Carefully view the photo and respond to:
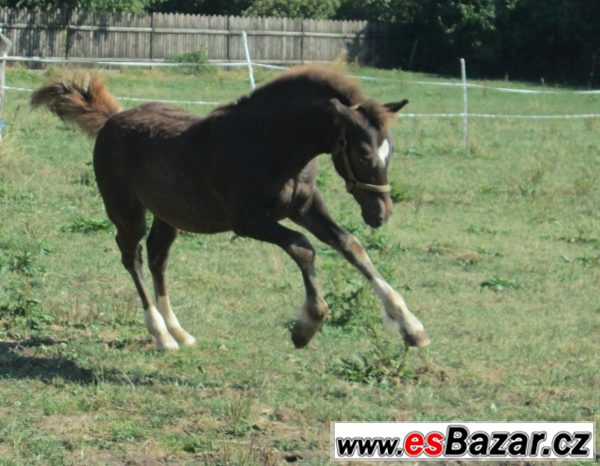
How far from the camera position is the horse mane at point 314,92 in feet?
24.3

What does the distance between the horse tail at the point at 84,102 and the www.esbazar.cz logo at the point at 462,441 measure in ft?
13.6

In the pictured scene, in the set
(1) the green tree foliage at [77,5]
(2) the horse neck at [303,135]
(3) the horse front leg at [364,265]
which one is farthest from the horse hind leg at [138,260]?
(1) the green tree foliage at [77,5]

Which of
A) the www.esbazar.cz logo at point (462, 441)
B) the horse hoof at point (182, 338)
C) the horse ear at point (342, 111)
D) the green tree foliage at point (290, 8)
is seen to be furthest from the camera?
the green tree foliage at point (290, 8)

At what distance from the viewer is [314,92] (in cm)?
770

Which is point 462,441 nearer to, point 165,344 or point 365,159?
point 365,159

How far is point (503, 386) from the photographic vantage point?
7.54 metres

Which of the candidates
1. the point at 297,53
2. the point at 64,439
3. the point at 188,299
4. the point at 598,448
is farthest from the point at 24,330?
the point at 297,53

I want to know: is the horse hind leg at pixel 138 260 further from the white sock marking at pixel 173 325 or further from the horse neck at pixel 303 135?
the horse neck at pixel 303 135

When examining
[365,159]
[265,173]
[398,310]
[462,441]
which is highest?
[365,159]

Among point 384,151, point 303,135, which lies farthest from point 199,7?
point 384,151

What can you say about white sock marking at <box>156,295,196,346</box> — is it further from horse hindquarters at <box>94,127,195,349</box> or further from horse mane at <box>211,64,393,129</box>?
horse mane at <box>211,64,393,129</box>

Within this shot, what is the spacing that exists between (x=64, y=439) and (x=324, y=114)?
2693 mm

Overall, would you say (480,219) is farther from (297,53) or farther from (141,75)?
(297,53)

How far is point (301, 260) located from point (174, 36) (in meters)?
33.0
